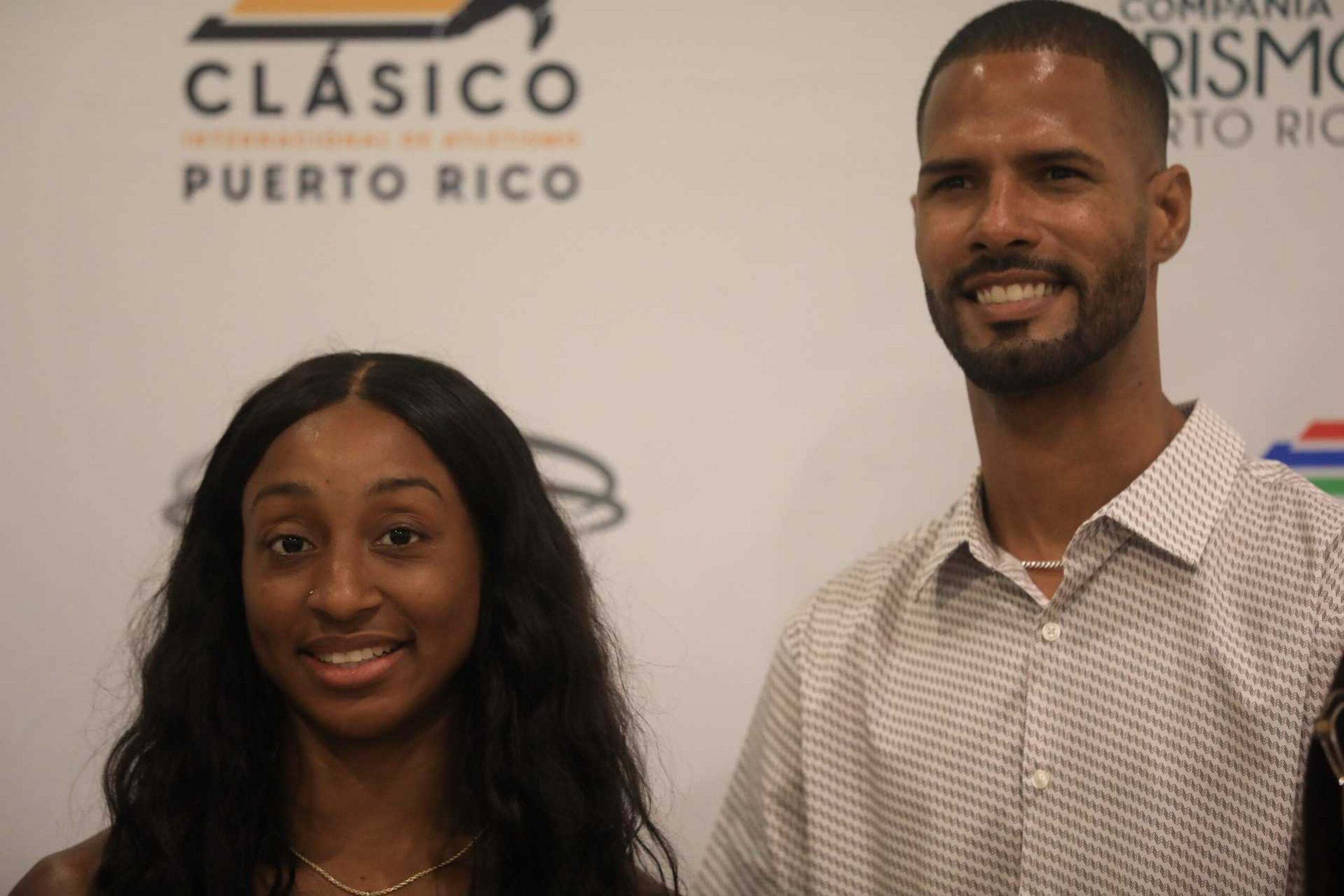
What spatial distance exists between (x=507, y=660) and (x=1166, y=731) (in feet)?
2.60

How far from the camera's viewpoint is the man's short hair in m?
1.89

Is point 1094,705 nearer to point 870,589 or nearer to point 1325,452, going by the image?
point 870,589

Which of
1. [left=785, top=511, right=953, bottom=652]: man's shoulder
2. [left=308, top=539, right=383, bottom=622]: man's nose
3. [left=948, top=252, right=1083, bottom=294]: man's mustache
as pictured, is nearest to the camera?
[left=308, top=539, right=383, bottom=622]: man's nose

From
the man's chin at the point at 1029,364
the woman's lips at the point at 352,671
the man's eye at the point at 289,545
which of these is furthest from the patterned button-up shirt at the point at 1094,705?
the man's eye at the point at 289,545

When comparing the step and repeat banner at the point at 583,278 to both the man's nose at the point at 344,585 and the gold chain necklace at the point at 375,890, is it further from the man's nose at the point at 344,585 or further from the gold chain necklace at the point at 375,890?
the man's nose at the point at 344,585

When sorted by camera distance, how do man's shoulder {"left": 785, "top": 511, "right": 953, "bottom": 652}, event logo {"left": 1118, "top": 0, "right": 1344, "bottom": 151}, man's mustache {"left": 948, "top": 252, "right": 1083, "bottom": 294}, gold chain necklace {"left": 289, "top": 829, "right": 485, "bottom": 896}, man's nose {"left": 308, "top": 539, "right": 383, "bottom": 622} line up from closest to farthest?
1. man's nose {"left": 308, "top": 539, "right": 383, "bottom": 622}
2. gold chain necklace {"left": 289, "top": 829, "right": 485, "bottom": 896}
3. man's mustache {"left": 948, "top": 252, "right": 1083, "bottom": 294}
4. man's shoulder {"left": 785, "top": 511, "right": 953, "bottom": 652}
5. event logo {"left": 1118, "top": 0, "right": 1344, "bottom": 151}

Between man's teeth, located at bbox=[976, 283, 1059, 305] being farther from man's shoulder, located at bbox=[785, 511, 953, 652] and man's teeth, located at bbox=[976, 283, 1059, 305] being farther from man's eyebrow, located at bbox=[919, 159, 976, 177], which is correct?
man's shoulder, located at bbox=[785, 511, 953, 652]

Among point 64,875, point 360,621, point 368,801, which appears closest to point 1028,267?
point 360,621

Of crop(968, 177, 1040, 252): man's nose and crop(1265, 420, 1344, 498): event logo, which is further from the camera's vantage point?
crop(1265, 420, 1344, 498): event logo

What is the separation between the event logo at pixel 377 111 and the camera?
2.48 metres

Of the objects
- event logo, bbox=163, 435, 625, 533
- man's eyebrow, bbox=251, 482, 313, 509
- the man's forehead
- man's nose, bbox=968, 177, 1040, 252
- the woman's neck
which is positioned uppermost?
the man's forehead

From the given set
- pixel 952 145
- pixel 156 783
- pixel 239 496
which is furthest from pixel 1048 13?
pixel 156 783

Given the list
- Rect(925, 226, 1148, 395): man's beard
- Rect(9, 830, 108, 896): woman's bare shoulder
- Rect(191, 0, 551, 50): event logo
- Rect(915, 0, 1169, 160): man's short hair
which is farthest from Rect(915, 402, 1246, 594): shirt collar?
Rect(191, 0, 551, 50): event logo

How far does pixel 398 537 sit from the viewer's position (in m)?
1.67
